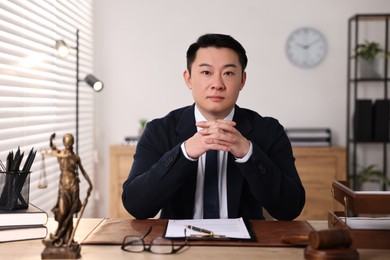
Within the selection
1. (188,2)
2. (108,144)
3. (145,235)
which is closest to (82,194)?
(108,144)

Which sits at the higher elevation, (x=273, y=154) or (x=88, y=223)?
(x=273, y=154)

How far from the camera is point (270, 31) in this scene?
191 inches

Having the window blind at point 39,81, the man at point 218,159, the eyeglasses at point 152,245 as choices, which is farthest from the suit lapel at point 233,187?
the window blind at point 39,81

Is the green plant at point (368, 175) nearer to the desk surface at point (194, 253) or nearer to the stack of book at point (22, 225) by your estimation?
the desk surface at point (194, 253)

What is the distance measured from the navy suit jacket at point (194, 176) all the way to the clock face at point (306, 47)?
8.79 ft

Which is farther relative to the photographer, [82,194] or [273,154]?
[82,194]

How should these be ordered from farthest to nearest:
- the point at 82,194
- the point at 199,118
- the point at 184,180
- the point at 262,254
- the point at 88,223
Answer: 1. the point at 82,194
2. the point at 199,118
3. the point at 184,180
4. the point at 88,223
5. the point at 262,254

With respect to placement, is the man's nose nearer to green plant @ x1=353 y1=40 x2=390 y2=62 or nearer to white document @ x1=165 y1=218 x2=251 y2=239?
white document @ x1=165 y1=218 x2=251 y2=239

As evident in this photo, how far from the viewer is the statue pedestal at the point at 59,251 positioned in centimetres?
135

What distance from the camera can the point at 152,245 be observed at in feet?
4.81

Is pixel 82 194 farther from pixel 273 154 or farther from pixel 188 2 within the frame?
pixel 273 154

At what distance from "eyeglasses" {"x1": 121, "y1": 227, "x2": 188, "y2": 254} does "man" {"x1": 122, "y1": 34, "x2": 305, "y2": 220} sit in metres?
0.42

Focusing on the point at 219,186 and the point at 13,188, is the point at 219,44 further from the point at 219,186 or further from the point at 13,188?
the point at 13,188

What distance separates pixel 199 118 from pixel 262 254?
884mm
